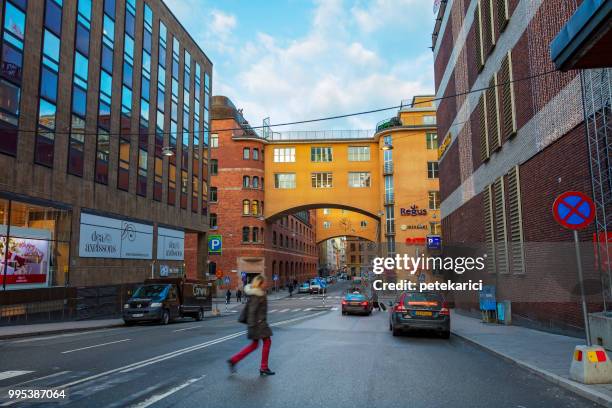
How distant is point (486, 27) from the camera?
821 inches

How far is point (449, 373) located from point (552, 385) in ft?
5.39

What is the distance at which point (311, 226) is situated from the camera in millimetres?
95312

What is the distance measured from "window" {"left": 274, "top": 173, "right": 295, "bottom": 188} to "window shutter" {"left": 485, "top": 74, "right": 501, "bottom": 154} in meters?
36.5

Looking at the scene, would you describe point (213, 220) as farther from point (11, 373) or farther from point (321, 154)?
point (11, 373)

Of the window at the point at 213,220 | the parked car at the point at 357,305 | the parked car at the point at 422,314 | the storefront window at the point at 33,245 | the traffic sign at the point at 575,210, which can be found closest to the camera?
the traffic sign at the point at 575,210

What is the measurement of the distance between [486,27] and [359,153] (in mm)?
35528

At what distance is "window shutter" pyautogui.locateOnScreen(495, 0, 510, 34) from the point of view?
1787cm

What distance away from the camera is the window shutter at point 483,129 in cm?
2141

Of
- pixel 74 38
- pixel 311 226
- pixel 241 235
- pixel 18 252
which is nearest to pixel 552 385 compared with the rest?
pixel 18 252

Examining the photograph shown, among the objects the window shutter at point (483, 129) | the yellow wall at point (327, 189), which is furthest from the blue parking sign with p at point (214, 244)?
the window shutter at point (483, 129)

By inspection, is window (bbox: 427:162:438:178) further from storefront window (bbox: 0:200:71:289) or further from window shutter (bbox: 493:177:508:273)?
storefront window (bbox: 0:200:71:289)

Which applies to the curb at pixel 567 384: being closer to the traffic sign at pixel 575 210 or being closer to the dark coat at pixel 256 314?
the traffic sign at pixel 575 210

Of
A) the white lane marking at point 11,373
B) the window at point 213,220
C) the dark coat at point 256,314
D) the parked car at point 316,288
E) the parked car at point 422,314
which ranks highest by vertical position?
the window at point 213,220

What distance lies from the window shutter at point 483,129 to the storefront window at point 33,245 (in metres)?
19.8
